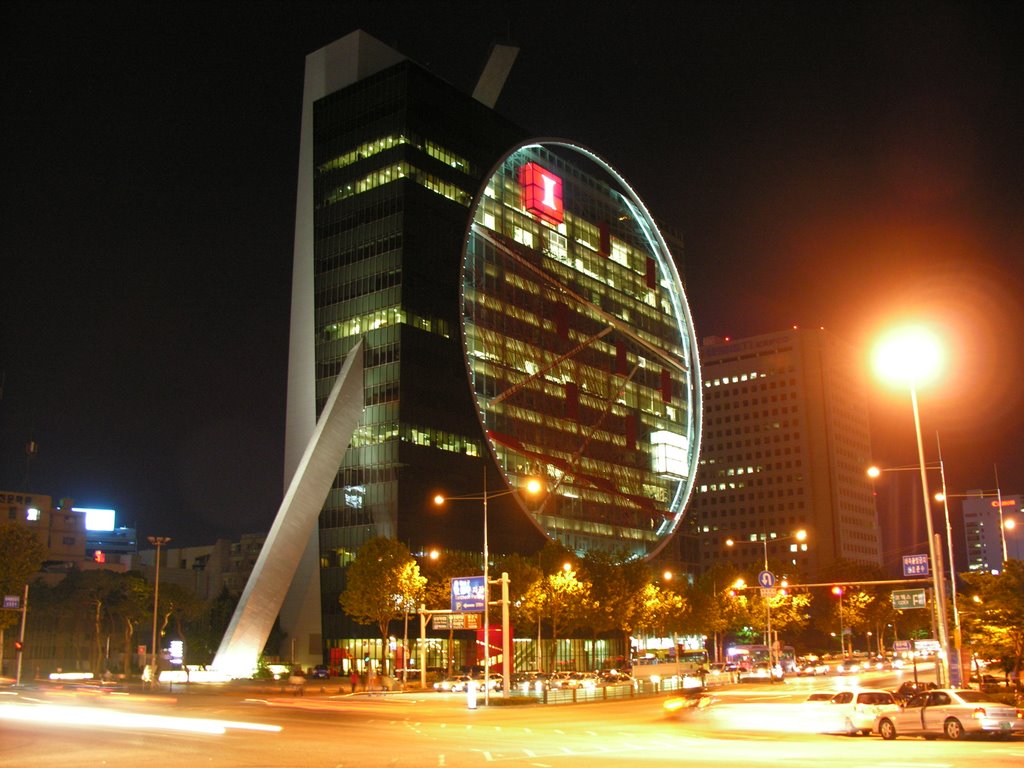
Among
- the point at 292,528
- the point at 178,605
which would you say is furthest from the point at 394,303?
the point at 178,605

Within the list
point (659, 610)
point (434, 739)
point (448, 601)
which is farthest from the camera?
point (659, 610)

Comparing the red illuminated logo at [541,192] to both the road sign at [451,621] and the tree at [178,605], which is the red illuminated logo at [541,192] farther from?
the road sign at [451,621]

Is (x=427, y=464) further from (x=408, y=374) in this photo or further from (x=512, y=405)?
(x=512, y=405)

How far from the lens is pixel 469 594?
63.2 meters

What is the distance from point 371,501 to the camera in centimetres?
10875

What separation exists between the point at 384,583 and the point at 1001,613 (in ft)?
163

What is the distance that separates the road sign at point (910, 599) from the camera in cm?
5694

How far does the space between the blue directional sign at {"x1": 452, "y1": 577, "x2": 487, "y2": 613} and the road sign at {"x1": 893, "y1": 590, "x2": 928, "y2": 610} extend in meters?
24.2

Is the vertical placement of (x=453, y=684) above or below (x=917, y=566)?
below

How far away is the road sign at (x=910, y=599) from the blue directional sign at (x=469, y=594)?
24.2 meters

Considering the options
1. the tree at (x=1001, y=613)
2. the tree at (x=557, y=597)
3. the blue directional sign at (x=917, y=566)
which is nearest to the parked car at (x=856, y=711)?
the blue directional sign at (x=917, y=566)

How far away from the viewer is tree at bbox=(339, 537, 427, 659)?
8812 centimetres

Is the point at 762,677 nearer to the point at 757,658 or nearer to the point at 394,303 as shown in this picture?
the point at 757,658

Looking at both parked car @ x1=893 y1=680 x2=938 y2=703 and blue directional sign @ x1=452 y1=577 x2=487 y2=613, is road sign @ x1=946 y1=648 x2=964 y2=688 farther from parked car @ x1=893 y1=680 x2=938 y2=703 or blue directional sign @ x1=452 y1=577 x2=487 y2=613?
blue directional sign @ x1=452 y1=577 x2=487 y2=613
